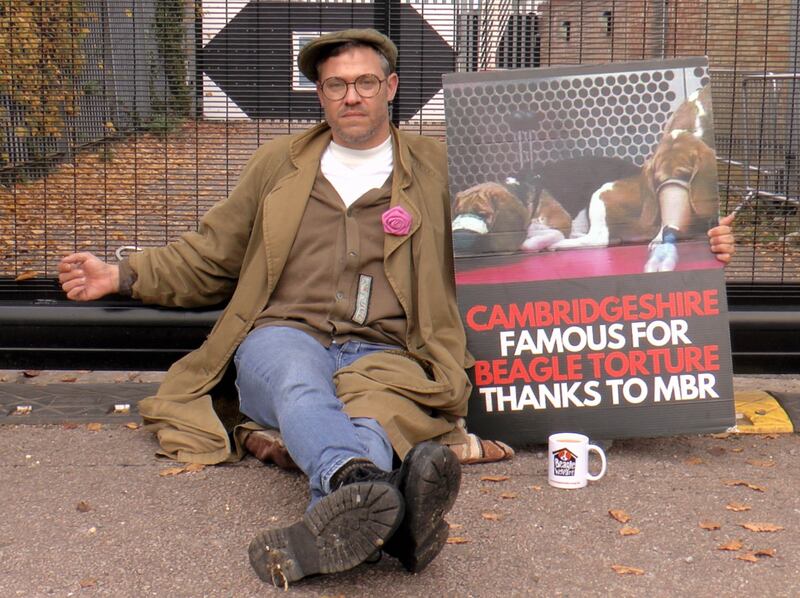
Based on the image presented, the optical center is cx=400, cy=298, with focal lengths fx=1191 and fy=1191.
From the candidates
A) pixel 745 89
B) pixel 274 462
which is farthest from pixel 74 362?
pixel 745 89

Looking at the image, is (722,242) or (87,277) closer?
(722,242)

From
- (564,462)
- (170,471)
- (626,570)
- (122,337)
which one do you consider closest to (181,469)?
(170,471)

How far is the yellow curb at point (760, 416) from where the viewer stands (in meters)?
5.02

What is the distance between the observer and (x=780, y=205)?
5449mm

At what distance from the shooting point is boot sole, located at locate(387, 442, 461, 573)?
10.6 feet

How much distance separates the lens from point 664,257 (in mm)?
4652

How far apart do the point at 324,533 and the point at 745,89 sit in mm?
3220

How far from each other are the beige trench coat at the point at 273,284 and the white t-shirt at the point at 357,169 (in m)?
0.06

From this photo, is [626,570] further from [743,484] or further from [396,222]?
[396,222]

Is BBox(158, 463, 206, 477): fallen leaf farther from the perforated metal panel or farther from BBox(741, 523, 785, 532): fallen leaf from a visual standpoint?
BBox(741, 523, 785, 532): fallen leaf

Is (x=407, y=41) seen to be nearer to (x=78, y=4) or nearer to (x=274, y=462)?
(x=78, y=4)

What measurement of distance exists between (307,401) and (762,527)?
5.07ft

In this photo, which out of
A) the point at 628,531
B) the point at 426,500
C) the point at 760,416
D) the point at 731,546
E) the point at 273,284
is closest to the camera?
the point at 426,500

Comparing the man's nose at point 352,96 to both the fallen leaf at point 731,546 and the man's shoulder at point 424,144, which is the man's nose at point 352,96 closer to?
the man's shoulder at point 424,144
